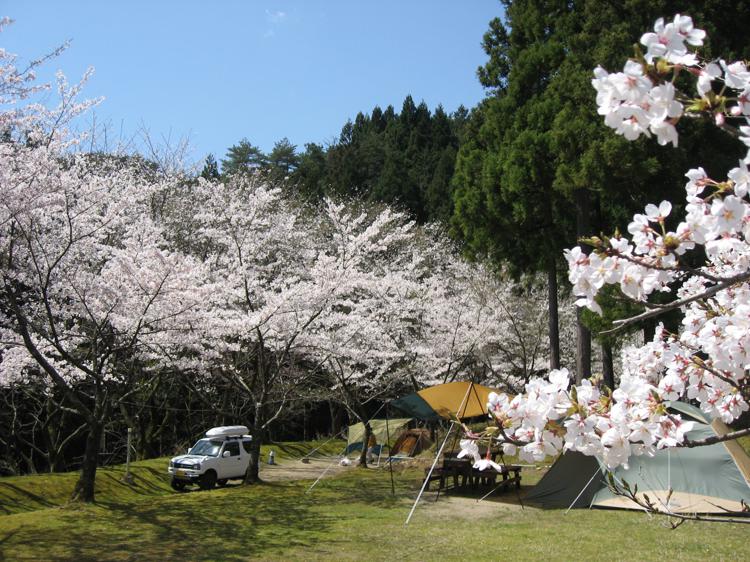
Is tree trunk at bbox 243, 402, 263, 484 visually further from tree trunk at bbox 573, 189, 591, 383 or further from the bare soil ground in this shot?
tree trunk at bbox 573, 189, 591, 383

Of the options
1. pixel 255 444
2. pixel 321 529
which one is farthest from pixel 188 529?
pixel 255 444

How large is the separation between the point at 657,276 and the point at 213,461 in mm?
11703

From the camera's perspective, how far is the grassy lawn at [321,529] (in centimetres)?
635

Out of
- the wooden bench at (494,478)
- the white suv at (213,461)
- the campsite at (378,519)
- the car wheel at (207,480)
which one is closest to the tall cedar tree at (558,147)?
the wooden bench at (494,478)

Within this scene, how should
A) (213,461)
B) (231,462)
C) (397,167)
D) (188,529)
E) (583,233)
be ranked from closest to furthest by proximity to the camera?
(188,529), (213,461), (583,233), (231,462), (397,167)

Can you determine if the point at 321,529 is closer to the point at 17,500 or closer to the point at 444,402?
the point at 444,402

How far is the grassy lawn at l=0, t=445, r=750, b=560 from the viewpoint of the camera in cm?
635

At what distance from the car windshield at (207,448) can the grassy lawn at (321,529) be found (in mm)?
2207

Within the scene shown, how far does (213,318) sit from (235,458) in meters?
4.25

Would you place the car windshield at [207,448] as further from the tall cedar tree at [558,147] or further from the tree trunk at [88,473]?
the tall cedar tree at [558,147]

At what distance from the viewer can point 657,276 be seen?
1840 mm

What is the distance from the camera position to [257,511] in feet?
29.0

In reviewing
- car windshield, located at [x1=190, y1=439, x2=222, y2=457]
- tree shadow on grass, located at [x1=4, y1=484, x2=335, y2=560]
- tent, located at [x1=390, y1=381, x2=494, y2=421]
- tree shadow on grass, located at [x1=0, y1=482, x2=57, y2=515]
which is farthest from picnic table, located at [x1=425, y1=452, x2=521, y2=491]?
tree shadow on grass, located at [x1=0, y1=482, x2=57, y2=515]

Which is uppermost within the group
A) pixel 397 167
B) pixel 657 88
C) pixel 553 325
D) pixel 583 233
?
pixel 397 167
